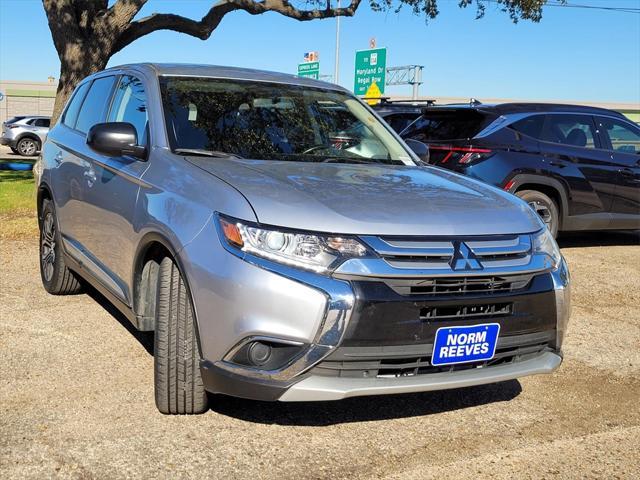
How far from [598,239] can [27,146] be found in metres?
22.6

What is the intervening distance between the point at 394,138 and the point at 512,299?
6.44 feet

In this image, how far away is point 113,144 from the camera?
392cm

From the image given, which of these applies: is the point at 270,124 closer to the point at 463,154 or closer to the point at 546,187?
the point at 463,154

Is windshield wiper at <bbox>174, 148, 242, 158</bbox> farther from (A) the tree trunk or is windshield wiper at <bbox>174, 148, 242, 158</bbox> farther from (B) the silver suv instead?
(A) the tree trunk

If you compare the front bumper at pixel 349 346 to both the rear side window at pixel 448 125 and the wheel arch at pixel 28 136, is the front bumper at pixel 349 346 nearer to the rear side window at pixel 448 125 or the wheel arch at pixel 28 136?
the rear side window at pixel 448 125

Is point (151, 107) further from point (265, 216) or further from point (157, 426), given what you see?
point (157, 426)

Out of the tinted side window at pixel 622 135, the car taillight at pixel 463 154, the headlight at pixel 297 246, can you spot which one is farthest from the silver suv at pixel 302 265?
the tinted side window at pixel 622 135

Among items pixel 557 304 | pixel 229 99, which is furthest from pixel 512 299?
pixel 229 99

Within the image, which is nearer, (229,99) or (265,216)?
(265,216)

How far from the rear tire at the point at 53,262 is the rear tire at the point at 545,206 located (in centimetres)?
505

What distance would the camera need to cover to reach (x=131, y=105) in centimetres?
453

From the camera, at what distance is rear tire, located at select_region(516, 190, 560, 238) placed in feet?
27.8

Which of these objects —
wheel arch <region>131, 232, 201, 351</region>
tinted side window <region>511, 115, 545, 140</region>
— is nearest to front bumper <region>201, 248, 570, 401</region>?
wheel arch <region>131, 232, 201, 351</region>

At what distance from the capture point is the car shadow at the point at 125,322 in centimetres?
472
